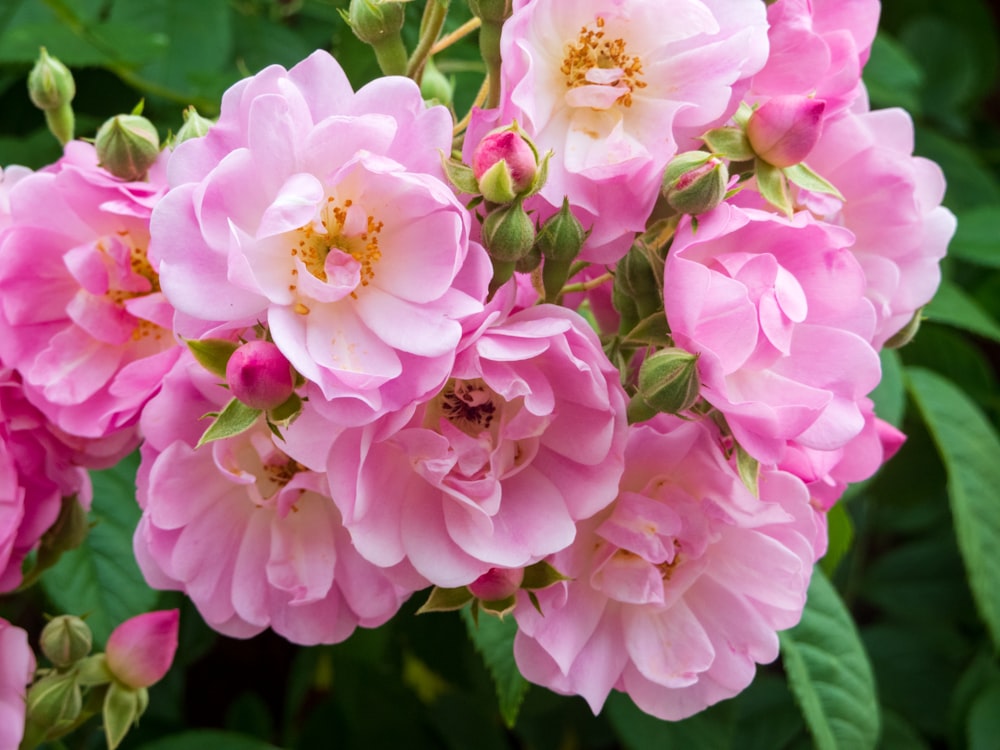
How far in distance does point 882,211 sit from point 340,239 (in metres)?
0.39

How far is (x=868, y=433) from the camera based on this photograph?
74cm

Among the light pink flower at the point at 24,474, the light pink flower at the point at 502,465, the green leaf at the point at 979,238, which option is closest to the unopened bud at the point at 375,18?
the light pink flower at the point at 502,465

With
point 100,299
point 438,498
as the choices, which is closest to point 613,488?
point 438,498

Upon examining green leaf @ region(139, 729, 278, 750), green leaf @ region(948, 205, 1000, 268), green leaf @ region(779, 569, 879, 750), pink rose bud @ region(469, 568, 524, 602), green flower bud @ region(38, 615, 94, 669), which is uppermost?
pink rose bud @ region(469, 568, 524, 602)

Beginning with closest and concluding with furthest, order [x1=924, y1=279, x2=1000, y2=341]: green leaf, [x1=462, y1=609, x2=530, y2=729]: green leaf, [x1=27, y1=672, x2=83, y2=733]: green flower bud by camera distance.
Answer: [x1=27, y1=672, x2=83, y2=733]: green flower bud
[x1=462, y1=609, x2=530, y2=729]: green leaf
[x1=924, y1=279, x2=1000, y2=341]: green leaf

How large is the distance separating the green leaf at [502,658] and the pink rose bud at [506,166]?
0.44 meters

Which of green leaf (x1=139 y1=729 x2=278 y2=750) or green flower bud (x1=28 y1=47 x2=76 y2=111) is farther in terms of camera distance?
green leaf (x1=139 y1=729 x2=278 y2=750)

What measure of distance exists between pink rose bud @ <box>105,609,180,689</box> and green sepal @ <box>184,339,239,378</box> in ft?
0.85

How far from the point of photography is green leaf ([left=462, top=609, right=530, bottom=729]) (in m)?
0.91

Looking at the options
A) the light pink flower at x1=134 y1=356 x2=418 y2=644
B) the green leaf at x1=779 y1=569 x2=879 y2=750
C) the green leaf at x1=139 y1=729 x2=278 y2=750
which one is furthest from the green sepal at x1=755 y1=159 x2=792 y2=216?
the green leaf at x1=139 y1=729 x2=278 y2=750

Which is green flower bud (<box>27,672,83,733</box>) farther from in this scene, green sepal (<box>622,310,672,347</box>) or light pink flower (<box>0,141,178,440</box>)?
green sepal (<box>622,310,672,347</box>)

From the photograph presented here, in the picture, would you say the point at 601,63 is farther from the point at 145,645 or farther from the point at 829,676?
the point at 829,676

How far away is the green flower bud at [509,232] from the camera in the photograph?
596mm

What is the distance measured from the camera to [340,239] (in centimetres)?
67
